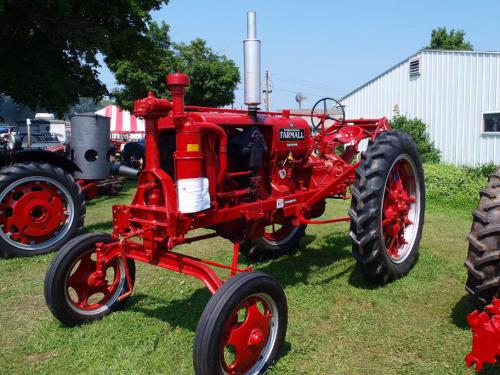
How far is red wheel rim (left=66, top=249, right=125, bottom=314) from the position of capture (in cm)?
342

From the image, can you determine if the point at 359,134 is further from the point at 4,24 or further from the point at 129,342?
the point at 4,24

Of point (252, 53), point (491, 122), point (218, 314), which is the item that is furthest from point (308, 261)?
point (491, 122)

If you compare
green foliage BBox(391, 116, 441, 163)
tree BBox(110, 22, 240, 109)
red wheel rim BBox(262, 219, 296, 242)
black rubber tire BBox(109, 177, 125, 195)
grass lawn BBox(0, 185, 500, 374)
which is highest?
tree BBox(110, 22, 240, 109)

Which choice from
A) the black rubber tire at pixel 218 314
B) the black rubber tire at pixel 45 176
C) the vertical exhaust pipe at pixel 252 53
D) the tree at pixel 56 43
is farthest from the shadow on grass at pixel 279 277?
the tree at pixel 56 43

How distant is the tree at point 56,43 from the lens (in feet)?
34.8

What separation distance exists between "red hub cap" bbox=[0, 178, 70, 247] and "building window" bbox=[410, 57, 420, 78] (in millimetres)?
10489

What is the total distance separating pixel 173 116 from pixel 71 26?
9.17 metres

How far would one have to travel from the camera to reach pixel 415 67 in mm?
13008

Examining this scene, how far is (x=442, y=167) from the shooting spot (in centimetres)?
1015

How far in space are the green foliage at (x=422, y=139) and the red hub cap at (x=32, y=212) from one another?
9.55m

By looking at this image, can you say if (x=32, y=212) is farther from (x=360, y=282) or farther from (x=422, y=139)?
(x=422, y=139)

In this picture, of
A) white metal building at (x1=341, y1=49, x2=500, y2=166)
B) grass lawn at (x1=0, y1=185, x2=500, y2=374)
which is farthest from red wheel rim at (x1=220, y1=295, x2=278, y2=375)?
white metal building at (x1=341, y1=49, x2=500, y2=166)

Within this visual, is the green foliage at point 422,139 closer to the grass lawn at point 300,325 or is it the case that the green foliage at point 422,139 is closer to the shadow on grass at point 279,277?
the shadow on grass at point 279,277

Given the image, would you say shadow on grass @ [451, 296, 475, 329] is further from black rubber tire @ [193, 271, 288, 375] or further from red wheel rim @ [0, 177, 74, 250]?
red wheel rim @ [0, 177, 74, 250]
